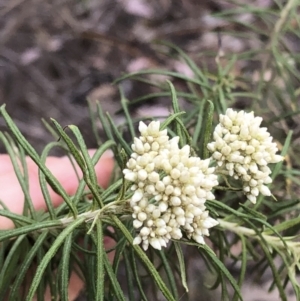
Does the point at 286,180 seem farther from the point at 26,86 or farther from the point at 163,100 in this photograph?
the point at 26,86

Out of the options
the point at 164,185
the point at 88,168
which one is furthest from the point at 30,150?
the point at 164,185

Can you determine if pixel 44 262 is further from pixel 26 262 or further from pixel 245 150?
pixel 245 150

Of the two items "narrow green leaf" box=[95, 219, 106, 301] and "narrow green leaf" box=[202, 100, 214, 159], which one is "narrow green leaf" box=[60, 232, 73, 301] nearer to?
"narrow green leaf" box=[95, 219, 106, 301]

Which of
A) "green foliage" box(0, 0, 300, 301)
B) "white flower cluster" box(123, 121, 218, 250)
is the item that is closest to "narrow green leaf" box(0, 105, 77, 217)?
"green foliage" box(0, 0, 300, 301)

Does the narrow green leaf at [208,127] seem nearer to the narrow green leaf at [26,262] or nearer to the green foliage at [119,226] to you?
the green foliage at [119,226]

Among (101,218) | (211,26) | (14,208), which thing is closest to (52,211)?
(101,218)

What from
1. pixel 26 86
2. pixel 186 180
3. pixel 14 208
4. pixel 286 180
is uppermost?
pixel 26 86
